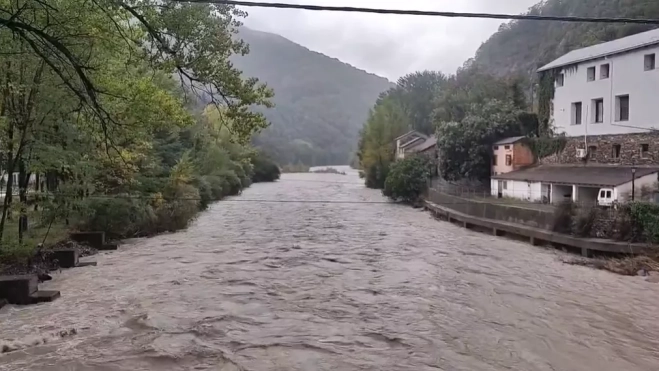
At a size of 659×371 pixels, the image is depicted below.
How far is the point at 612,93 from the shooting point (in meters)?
33.9

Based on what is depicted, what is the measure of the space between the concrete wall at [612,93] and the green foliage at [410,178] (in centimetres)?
1160

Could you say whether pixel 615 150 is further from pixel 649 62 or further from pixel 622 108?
pixel 649 62

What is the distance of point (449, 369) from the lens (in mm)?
9500

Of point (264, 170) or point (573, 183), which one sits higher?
point (264, 170)

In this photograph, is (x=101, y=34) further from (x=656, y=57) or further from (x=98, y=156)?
(x=656, y=57)

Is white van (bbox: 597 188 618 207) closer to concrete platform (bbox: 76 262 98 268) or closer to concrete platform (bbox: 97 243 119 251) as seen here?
concrete platform (bbox: 97 243 119 251)

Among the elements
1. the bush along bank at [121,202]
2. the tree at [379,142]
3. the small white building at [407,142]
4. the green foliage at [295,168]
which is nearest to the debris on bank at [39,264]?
the bush along bank at [121,202]

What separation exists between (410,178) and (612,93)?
1771 cm

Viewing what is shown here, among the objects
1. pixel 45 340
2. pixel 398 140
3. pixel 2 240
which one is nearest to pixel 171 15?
pixel 45 340

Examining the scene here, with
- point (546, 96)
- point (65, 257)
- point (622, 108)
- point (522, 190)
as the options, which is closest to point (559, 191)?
point (522, 190)

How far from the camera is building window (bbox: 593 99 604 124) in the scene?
35062 mm

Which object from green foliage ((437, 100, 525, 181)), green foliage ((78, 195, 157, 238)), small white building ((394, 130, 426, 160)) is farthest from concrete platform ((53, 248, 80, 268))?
small white building ((394, 130, 426, 160))

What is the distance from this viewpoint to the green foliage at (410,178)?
47.4m

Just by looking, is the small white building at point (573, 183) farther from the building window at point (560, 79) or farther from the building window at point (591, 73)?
the building window at point (560, 79)
